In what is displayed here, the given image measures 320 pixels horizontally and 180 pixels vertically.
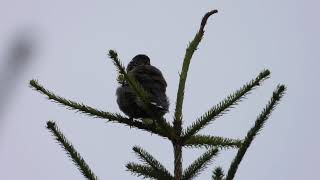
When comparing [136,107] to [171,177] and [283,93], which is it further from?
[283,93]

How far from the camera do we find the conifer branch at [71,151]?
264 centimetres

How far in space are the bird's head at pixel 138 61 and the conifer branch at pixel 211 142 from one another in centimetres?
219

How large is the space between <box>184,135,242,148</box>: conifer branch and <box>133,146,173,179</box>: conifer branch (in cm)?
27

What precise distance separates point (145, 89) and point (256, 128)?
5.78 ft

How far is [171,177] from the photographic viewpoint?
277 centimetres

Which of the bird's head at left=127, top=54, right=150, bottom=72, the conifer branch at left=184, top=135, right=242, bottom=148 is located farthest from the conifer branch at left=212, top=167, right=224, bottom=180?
the bird's head at left=127, top=54, right=150, bottom=72

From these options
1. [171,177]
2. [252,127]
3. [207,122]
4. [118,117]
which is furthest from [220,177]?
[118,117]

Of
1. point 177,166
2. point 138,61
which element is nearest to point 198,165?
point 177,166

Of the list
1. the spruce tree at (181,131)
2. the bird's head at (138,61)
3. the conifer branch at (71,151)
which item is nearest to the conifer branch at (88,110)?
the spruce tree at (181,131)

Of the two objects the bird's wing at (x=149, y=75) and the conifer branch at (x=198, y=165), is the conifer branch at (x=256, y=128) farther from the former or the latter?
the bird's wing at (x=149, y=75)

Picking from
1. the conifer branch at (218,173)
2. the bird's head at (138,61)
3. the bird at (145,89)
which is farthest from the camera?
the bird's head at (138,61)

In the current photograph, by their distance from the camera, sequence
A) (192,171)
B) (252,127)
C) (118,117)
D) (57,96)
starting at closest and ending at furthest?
(252,127) < (192,171) < (57,96) < (118,117)

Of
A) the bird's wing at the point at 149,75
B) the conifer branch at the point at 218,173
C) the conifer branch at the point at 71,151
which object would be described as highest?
the bird's wing at the point at 149,75

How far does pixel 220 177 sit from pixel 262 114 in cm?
43
